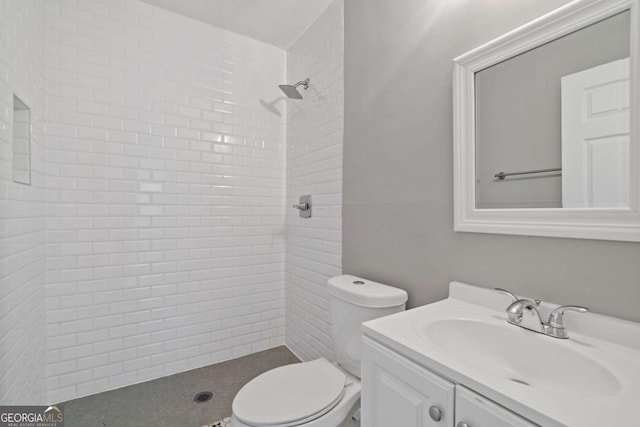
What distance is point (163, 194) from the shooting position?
6.17 ft

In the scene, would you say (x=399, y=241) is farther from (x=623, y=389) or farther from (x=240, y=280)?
(x=240, y=280)

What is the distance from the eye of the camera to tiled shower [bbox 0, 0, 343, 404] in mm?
1583

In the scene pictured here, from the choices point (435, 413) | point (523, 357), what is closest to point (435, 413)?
point (435, 413)

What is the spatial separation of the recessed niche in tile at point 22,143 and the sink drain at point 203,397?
1.46 metres

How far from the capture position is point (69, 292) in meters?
1.65

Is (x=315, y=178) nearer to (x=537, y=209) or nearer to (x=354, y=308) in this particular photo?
(x=354, y=308)

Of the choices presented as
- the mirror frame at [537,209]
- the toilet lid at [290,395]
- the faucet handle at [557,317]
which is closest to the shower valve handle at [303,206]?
the toilet lid at [290,395]

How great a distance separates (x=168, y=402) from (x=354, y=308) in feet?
4.31

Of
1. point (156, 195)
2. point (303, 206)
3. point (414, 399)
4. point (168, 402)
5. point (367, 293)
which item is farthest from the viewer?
point (303, 206)

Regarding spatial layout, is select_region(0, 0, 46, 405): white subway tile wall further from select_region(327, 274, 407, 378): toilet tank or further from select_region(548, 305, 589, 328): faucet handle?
select_region(548, 305, 589, 328): faucet handle

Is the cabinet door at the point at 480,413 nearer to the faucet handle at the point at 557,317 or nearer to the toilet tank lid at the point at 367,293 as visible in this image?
the faucet handle at the point at 557,317

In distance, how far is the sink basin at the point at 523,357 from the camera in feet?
2.16

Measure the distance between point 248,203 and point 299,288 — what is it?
2.52ft
